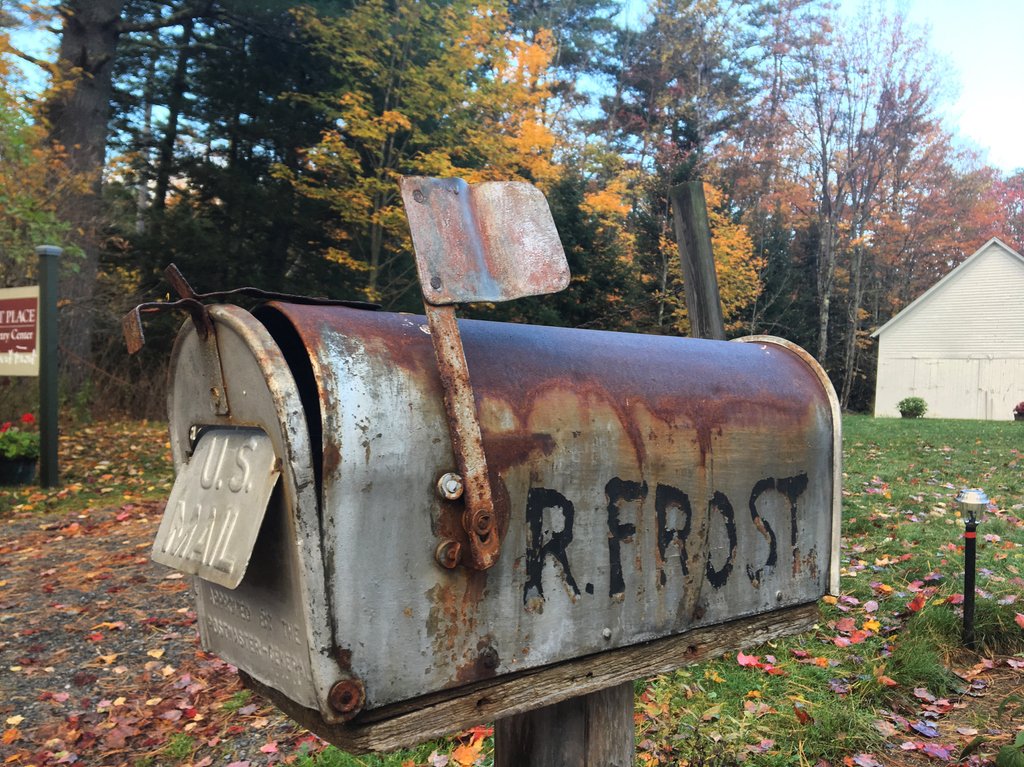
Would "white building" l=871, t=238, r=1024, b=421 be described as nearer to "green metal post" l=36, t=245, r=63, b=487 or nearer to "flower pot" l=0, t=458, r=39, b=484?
"green metal post" l=36, t=245, r=63, b=487

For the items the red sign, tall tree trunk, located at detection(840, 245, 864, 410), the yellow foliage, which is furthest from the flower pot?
tall tree trunk, located at detection(840, 245, 864, 410)

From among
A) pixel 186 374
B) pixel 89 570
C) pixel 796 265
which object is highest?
pixel 796 265

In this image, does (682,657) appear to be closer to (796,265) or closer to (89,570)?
(89,570)

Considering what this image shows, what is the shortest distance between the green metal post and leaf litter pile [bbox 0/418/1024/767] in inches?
94.8

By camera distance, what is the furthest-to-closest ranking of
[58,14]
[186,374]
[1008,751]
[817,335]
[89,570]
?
[817,335] < [58,14] < [89,570] < [1008,751] < [186,374]

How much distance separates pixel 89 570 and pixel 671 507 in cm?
502

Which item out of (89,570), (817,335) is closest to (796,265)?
(817,335)

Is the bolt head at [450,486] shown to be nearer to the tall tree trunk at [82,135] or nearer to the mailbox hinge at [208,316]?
the mailbox hinge at [208,316]

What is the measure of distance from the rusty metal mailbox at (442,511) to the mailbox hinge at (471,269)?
0.02 meters

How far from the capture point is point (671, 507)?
3.42 feet

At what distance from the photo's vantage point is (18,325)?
768 cm

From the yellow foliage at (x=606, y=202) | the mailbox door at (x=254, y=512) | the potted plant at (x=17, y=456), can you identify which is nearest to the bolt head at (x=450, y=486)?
the mailbox door at (x=254, y=512)

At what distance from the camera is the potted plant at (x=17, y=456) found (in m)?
7.48

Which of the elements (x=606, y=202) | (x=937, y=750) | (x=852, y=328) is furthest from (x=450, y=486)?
(x=852, y=328)
